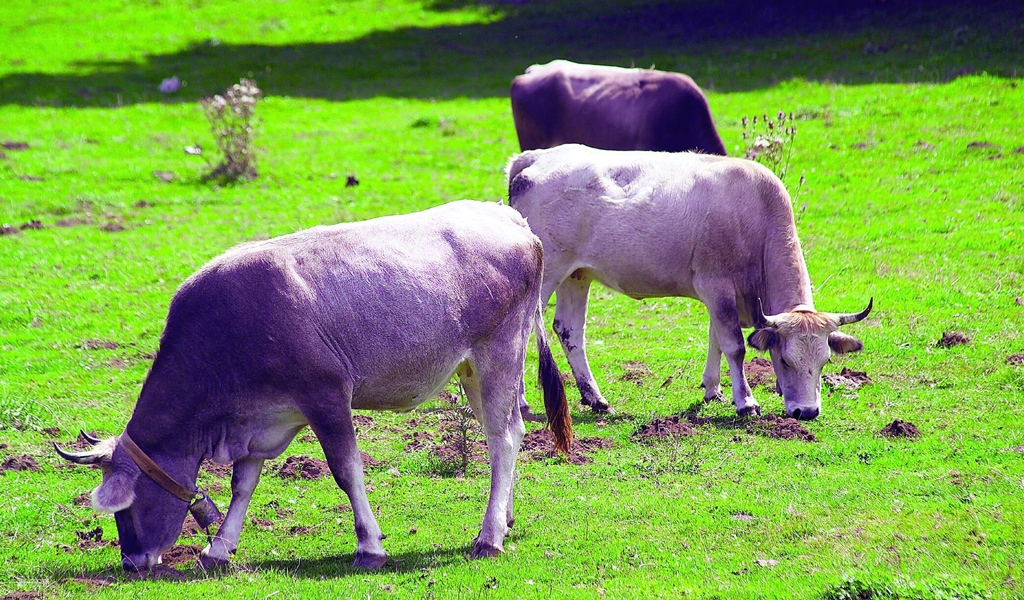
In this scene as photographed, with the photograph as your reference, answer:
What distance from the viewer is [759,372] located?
12.2 metres

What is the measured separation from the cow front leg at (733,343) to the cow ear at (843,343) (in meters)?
0.95

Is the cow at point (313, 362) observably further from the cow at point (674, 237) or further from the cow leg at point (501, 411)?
the cow at point (674, 237)

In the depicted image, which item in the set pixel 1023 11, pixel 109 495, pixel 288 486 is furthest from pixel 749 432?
pixel 1023 11

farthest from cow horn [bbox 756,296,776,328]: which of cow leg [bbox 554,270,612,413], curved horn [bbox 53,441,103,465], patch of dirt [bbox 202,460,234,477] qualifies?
curved horn [bbox 53,441,103,465]

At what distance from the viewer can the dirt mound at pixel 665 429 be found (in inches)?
402

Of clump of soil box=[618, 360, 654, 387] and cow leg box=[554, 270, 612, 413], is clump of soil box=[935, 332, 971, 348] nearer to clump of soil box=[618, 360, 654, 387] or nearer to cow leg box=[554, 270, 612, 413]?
clump of soil box=[618, 360, 654, 387]

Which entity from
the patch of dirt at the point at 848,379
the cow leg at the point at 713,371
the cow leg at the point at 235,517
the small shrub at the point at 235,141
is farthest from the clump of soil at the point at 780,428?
the small shrub at the point at 235,141

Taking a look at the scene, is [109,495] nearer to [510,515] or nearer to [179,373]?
[179,373]

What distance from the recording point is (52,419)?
10852 millimetres

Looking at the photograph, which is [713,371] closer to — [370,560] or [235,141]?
[370,560]

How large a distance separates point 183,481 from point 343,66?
29.2 meters

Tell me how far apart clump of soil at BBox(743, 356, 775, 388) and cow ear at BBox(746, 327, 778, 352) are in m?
1.55

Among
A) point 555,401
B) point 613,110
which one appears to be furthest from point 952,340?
point 613,110

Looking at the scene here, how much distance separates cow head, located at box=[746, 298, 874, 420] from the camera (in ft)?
33.1
